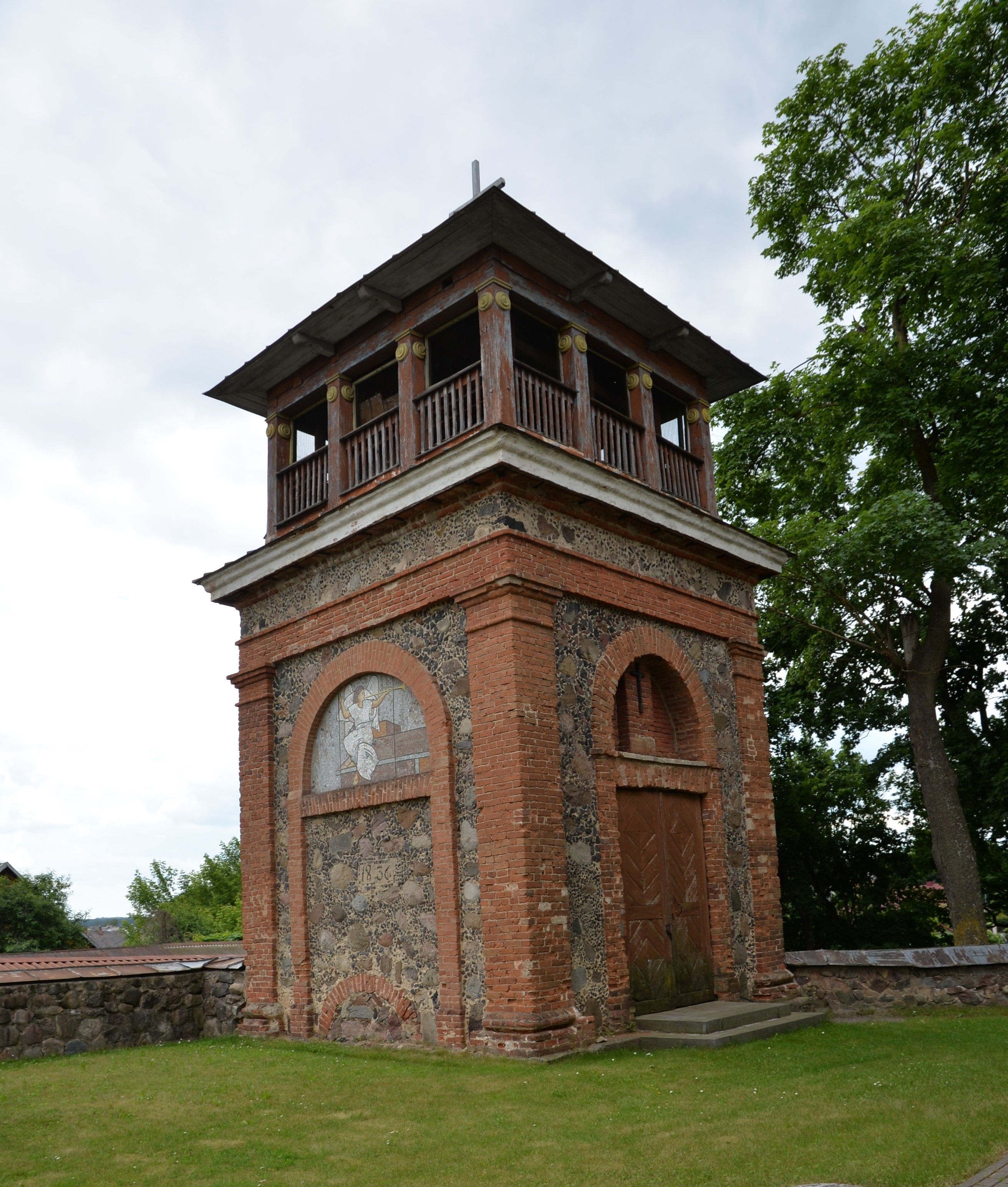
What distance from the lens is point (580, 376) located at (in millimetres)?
11375

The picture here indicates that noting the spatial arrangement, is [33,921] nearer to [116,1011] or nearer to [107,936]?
[107,936]

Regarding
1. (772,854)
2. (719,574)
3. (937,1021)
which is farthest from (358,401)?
(937,1021)

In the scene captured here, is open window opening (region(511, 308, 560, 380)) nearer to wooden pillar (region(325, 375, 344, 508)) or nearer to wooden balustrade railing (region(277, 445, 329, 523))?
wooden pillar (region(325, 375, 344, 508))

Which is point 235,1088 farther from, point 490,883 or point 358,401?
point 358,401

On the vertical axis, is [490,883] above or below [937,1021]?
above

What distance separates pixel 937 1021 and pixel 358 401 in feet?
30.8

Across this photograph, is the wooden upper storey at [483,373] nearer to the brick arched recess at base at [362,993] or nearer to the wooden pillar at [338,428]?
the wooden pillar at [338,428]

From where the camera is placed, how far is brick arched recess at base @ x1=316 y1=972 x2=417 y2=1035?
390 inches

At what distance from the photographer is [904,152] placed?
16938 millimetres

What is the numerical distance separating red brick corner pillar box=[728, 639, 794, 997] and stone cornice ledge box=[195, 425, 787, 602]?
4.39 ft

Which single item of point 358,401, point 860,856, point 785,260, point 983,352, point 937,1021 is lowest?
point 937,1021

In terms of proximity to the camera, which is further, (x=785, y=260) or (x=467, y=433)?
(x=785, y=260)

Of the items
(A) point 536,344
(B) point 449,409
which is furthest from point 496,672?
(A) point 536,344

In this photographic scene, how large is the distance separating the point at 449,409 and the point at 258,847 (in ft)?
17.7
